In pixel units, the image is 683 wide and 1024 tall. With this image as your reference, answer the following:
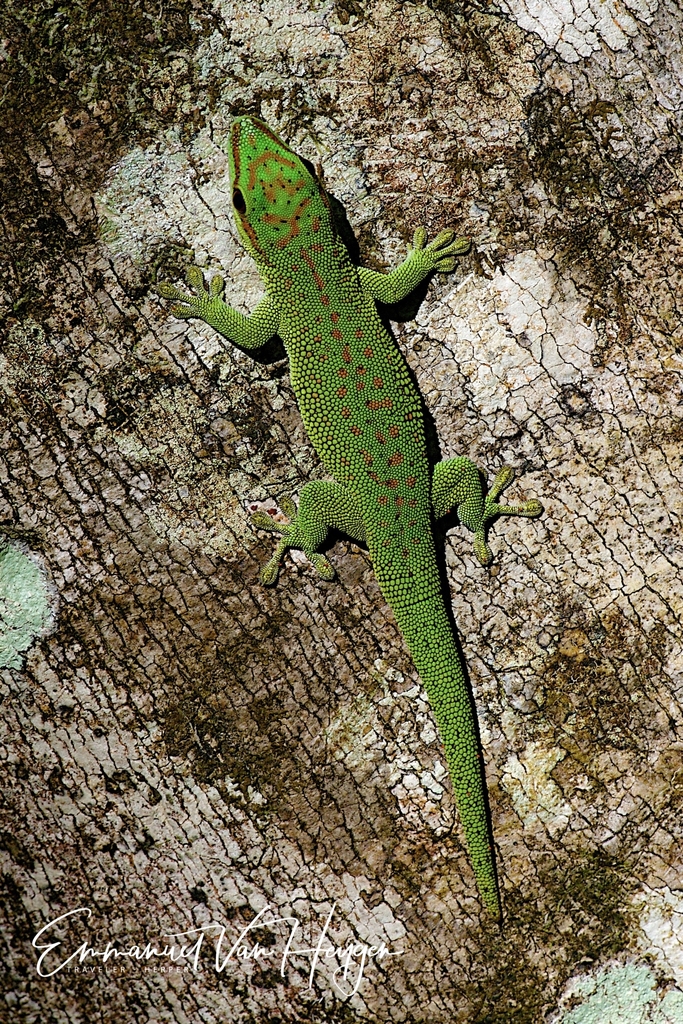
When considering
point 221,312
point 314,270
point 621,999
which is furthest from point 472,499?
point 621,999

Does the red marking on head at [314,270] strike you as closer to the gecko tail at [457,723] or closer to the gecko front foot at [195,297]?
the gecko front foot at [195,297]

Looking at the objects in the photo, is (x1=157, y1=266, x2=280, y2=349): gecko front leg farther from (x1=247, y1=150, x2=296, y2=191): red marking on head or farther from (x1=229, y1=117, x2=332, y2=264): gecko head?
(x1=247, y1=150, x2=296, y2=191): red marking on head

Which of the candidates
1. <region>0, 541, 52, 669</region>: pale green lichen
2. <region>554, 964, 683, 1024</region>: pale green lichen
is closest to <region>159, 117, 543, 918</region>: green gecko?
<region>554, 964, 683, 1024</region>: pale green lichen

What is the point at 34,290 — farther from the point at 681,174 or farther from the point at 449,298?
the point at 681,174

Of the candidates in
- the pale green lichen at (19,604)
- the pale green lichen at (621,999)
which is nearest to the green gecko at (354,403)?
the pale green lichen at (621,999)

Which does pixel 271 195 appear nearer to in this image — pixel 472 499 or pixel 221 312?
pixel 221 312

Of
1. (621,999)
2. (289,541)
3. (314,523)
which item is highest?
(314,523)

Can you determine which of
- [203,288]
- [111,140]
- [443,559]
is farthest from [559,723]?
[111,140]
